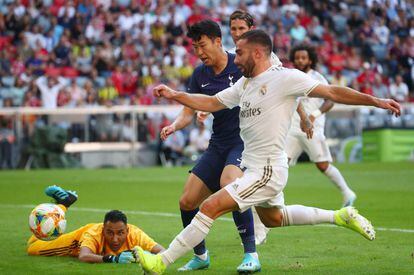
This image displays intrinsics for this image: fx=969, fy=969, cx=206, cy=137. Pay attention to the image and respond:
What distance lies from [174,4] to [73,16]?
4.14 m

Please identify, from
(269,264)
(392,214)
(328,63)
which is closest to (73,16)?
(328,63)

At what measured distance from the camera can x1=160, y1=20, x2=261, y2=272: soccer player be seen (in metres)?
9.39

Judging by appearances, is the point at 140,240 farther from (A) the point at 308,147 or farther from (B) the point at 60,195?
(A) the point at 308,147

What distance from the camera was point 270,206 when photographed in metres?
8.79

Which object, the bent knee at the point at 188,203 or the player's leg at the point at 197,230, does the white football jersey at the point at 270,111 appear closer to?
the player's leg at the point at 197,230

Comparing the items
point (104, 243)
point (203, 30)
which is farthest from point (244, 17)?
point (104, 243)

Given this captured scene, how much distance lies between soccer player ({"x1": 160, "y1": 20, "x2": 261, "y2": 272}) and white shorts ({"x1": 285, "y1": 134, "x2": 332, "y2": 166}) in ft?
18.3

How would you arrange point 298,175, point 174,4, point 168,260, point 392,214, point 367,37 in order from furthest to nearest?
point 367,37
point 174,4
point 298,175
point 392,214
point 168,260

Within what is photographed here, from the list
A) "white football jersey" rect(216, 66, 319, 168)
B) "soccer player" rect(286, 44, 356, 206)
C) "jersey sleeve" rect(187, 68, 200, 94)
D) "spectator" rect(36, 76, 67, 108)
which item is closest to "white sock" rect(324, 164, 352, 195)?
"soccer player" rect(286, 44, 356, 206)

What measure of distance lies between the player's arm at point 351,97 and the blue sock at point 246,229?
1585mm

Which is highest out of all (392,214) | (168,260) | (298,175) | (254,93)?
(254,93)

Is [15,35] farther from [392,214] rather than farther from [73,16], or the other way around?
[392,214]

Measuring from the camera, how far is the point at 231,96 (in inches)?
353

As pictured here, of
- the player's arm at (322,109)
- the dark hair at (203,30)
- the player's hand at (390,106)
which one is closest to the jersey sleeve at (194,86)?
the dark hair at (203,30)
